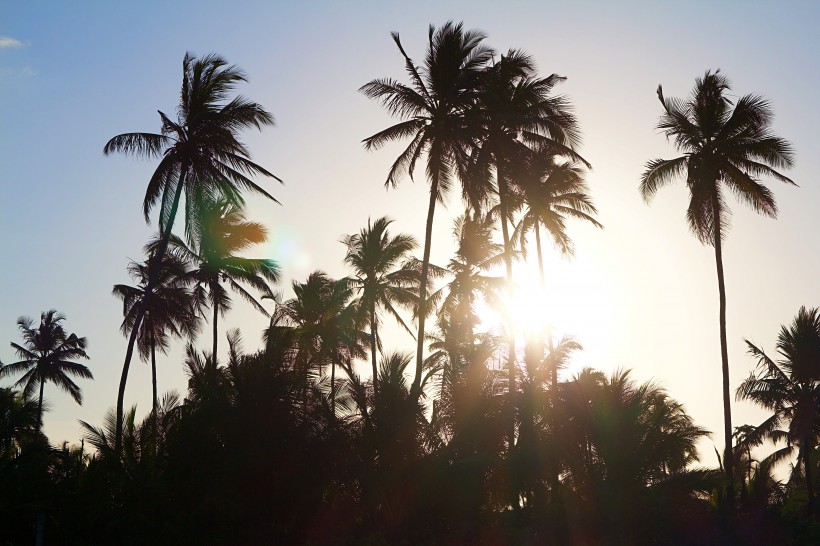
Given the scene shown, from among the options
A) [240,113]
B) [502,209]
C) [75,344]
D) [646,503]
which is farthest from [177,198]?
[75,344]

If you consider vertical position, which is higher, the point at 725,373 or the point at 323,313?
the point at 323,313

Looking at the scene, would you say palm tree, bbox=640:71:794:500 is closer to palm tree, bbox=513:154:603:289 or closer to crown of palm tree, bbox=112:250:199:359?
palm tree, bbox=513:154:603:289

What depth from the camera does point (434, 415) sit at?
27328 millimetres

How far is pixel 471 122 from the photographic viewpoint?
31.7 metres

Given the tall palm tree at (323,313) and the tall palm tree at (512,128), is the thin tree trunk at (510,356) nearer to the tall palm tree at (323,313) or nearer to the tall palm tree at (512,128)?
the tall palm tree at (512,128)

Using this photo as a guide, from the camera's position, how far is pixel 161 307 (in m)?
45.0

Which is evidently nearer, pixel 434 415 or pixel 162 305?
pixel 434 415

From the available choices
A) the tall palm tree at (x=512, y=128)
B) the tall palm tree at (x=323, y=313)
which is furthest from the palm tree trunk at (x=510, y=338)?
the tall palm tree at (x=323, y=313)

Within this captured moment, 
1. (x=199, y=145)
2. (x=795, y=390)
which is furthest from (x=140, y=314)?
(x=795, y=390)

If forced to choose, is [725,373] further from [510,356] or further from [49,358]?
[49,358]

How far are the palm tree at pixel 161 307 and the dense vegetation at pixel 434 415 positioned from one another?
0.61 meters

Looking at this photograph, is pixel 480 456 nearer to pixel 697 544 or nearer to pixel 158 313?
pixel 697 544

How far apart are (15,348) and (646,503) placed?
45.9 meters

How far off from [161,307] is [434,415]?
22.4 metres
